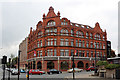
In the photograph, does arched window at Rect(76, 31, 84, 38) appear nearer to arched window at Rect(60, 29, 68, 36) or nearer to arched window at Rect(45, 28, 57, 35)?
arched window at Rect(60, 29, 68, 36)

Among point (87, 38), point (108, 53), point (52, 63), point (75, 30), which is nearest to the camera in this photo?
point (52, 63)

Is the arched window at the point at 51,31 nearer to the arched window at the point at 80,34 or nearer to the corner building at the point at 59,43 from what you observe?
the corner building at the point at 59,43

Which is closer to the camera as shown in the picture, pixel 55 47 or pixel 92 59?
pixel 55 47

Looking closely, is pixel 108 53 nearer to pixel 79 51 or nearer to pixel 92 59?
pixel 92 59

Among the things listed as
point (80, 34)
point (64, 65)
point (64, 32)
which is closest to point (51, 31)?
point (64, 32)

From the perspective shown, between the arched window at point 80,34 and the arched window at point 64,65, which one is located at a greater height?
the arched window at point 80,34

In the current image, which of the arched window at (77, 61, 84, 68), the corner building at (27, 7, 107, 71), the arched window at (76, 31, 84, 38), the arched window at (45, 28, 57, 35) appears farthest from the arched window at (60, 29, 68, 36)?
the arched window at (77, 61, 84, 68)

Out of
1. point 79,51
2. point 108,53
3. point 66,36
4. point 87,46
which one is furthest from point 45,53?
point 108,53

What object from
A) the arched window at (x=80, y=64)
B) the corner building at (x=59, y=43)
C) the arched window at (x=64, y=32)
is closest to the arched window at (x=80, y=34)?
the corner building at (x=59, y=43)

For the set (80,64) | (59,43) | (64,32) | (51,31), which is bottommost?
(80,64)

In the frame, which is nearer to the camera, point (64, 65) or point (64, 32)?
point (64, 65)

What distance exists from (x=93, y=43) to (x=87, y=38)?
3911 mm

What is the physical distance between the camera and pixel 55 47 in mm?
51844

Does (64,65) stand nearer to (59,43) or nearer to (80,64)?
(80,64)
